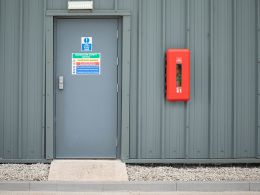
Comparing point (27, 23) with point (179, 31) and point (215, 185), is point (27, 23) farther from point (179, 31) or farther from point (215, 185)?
point (215, 185)

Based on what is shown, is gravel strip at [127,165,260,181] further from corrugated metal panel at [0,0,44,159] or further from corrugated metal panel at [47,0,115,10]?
corrugated metal panel at [47,0,115,10]

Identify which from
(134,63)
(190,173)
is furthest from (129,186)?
(134,63)

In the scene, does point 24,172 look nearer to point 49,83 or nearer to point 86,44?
point 49,83

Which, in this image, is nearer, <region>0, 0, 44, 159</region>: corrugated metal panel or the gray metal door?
<region>0, 0, 44, 159</region>: corrugated metal panel

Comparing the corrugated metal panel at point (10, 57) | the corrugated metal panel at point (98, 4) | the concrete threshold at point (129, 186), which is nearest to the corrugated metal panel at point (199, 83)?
the concrete threshold at point (129, 186)

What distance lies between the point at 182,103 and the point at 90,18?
2.42m

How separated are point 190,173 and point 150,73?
6.66 ft

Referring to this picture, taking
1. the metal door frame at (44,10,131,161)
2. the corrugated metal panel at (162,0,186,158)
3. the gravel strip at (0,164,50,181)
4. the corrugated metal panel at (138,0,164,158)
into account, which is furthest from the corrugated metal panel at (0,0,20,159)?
the corrugated metal panel at (162,0,186,158)

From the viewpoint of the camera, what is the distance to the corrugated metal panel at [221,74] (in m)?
8.82

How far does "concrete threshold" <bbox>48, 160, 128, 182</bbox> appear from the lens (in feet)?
25.8

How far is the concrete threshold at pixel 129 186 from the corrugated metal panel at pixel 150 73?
1.42 meters

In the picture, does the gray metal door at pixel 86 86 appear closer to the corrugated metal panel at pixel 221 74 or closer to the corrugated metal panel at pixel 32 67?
the corrugated metal panel at pixel 32 67

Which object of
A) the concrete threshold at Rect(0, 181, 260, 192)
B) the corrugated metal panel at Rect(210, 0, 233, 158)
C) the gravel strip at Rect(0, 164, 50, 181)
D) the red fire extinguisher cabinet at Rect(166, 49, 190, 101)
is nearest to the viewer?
the concrete threshold at Rect(0, 181, 260, 192)

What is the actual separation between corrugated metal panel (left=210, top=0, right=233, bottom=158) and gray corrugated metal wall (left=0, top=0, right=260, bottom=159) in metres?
0.02
